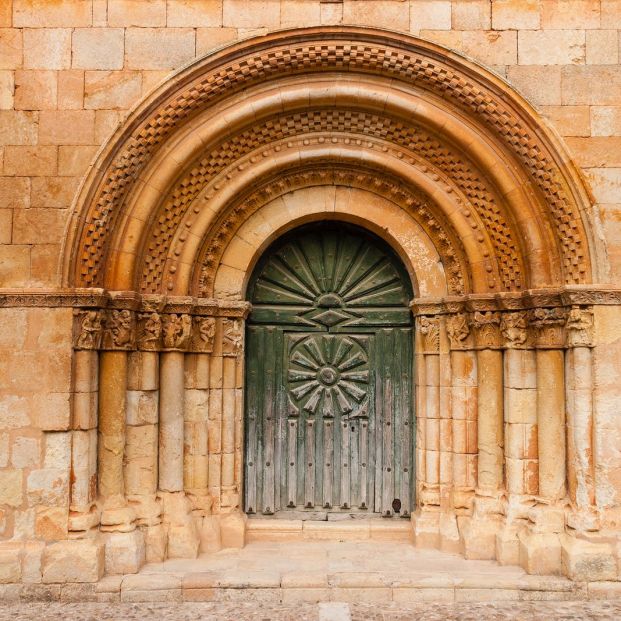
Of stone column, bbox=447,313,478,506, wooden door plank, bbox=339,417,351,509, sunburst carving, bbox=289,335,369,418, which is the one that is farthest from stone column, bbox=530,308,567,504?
wooden door plank, bbox=339,417,351,509

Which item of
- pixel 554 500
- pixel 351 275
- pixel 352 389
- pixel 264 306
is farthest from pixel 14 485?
pixel 554 500

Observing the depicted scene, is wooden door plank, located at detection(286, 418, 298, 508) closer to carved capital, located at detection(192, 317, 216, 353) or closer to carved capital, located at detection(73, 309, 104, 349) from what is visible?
carved capital, located at detection(192, 317, 216, 353)

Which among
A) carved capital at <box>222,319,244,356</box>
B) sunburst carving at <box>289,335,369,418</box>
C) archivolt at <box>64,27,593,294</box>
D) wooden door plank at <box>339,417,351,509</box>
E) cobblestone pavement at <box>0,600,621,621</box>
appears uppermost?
archivolt at <box>64,27,593,294</box>

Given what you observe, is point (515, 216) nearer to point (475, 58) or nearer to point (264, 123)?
point (475, 58)

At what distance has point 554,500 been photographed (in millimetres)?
5719

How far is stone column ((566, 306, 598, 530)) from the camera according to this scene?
5.54 meters

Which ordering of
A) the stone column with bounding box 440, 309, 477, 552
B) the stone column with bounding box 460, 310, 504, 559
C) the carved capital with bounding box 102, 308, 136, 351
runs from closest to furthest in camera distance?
1. the carved capital with bounding box 102, 308, 136, 351
2. the stone column with bounding box 460, 310, 504, 559
3. the stone column with bounding box 440, 309, 477, 552

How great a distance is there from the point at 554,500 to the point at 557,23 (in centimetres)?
442

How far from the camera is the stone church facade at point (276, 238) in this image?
5562mm

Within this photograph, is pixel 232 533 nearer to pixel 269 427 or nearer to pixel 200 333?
pixel 269 427

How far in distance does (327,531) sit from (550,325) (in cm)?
304

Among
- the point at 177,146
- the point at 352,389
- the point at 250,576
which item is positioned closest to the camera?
the point at 250,576

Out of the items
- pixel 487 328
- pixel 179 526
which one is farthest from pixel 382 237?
pixel 179 526

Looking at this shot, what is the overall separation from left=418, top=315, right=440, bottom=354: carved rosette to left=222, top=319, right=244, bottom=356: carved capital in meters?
1.86
